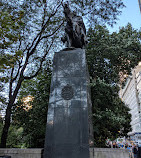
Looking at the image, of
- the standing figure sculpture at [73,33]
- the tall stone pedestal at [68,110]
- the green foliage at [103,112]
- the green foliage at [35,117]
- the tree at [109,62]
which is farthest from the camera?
the tree at [109,62]

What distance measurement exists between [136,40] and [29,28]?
10166 mm

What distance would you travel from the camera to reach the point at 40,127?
40.6 feet

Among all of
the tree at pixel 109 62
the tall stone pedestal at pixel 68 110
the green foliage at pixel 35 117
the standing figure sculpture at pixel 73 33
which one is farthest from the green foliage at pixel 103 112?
the tall stone pedestal at pixel 68 110

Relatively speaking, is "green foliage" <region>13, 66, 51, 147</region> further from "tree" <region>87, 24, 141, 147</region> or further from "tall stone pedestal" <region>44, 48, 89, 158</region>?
"tall stone pedestal" <region>44, 48, 89, 158</region>

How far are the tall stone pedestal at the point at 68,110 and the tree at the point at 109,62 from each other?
590cm

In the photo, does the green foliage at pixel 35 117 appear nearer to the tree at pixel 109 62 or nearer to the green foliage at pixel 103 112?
the green foliage at pixel 103 112

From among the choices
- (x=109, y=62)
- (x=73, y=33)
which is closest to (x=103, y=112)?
(x=109, y=62)

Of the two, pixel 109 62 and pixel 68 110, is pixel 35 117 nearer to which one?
pixel 68 110

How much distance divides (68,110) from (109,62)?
10.4 meters

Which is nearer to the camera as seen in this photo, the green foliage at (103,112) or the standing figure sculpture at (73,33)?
the standing figure sculpture at (73,33)

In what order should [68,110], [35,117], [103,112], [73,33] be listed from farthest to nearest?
[35,117]
[103,112]
[73,33]
[68,110]

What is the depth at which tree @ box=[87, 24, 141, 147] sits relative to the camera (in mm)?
13270

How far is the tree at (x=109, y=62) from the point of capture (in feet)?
43.5

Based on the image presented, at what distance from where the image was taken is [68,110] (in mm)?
6352
